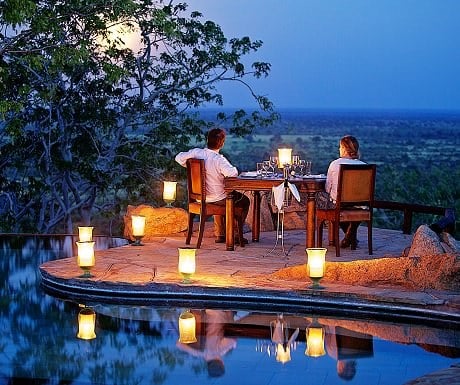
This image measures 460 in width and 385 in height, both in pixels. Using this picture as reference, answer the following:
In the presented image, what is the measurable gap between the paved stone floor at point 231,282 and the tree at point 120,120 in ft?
13.4

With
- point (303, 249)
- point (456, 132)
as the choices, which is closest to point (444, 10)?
point (456, 132)

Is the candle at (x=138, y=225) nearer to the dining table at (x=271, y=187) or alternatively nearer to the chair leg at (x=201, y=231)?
the chair leg at (x=201, y=231)

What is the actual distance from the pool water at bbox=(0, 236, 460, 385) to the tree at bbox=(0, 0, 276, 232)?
18.8 feet

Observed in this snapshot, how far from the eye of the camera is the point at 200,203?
864 cm

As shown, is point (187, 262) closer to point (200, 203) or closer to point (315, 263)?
point (315, 263)

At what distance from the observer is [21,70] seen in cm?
1147

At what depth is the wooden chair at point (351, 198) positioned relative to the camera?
8.18 metres

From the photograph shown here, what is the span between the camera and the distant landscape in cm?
1948

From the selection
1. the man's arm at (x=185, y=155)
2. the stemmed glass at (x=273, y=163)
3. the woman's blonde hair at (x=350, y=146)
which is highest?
the woman's blonde hair at (x=350, y=146)

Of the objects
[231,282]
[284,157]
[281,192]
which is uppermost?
[284,157]

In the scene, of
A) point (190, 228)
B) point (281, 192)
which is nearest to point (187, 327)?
point (281, 192)

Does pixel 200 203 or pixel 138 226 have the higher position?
pixel 200 203

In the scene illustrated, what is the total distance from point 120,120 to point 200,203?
459 cm

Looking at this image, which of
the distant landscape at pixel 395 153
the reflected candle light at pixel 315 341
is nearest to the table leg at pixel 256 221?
the reflected candle light at pixel 315 341
